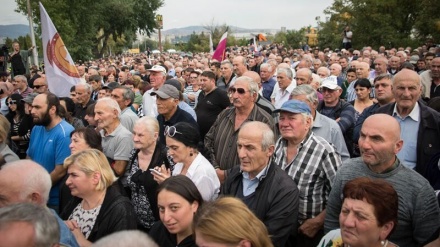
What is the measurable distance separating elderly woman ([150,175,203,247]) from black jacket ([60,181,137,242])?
1.42 ft

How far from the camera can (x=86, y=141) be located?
187 inches

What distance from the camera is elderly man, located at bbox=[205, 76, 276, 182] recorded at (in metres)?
5.13

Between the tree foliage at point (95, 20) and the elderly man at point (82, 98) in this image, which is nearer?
the elderly man at point (82, 98)

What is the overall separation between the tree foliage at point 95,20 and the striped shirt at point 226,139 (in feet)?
51.7

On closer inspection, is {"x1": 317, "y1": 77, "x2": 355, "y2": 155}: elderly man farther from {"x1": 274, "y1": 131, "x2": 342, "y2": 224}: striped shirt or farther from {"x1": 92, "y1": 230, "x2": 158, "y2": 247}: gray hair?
{"x1": 92, "y1": 230, "x2": 158, "y2": 247}: gray hair

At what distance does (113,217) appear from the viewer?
365cm

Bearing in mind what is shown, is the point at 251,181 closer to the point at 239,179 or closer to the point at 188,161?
the point at 239,179

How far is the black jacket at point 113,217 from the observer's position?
11.8ft

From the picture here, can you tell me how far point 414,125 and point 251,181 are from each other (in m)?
1.89

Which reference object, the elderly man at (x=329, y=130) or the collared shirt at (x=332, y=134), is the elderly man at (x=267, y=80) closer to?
the elderly man at (x=329, y=130)

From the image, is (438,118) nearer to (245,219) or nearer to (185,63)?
(245,219)

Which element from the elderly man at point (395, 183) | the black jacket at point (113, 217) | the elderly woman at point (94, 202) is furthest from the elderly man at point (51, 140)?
the elderly man at point (395, 183)

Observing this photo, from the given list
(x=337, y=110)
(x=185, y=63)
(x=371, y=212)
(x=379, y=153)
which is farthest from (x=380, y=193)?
(x=185, y=63)

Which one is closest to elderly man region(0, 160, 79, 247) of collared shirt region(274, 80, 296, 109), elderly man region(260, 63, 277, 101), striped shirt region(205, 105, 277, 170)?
striped shirt region(205, 105, 277, 170)
